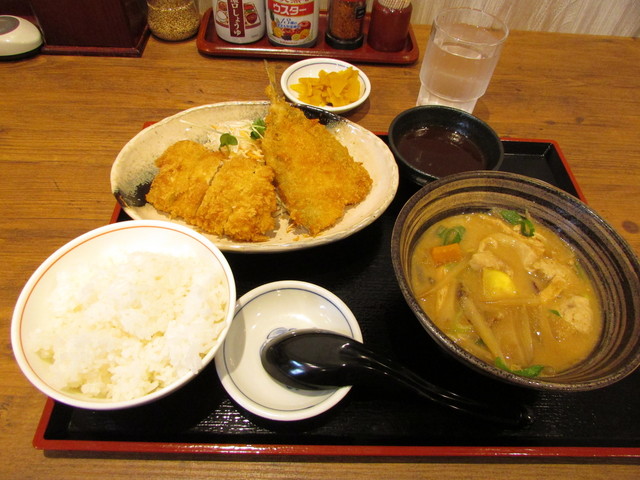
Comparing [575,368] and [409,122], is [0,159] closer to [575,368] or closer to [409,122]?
[409,122]

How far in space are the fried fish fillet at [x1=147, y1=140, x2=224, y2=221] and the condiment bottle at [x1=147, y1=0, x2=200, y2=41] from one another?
4.33 feet

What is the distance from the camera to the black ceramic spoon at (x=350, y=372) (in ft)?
4.13

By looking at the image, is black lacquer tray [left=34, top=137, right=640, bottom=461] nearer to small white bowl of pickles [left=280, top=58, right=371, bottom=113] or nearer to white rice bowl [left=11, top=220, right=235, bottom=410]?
white rice bowl [left=11, top=220, right=235, bottom=410]

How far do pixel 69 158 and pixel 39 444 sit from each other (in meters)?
1.49

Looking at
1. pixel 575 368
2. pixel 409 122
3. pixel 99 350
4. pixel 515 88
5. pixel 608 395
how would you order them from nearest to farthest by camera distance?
1. pixel 99 350
2. pixel 575 368
3. pixel 608 395
4. pixel 409 122
5. pixel 515 88

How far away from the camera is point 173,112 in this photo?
7.93 feet

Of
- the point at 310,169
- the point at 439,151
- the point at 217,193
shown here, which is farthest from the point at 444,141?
the point at 217,193

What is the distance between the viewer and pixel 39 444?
3.98 ft

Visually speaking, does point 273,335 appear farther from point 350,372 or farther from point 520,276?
point 520,276

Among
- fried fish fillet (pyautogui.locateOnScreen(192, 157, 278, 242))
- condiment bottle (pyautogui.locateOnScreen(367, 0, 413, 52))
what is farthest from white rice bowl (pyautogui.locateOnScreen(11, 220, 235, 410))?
condiment bottle (pyautogui.locateOnScreen(367, 0, 413, 52))

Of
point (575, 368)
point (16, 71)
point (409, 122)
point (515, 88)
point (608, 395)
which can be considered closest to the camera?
point (575, 368)

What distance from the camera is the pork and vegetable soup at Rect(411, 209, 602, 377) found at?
1.33 metres

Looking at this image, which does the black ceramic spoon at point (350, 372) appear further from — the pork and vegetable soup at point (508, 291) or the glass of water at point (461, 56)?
the glass of water at point (461, 56)

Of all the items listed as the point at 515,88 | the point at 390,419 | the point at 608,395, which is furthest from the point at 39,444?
the point at 515,88
